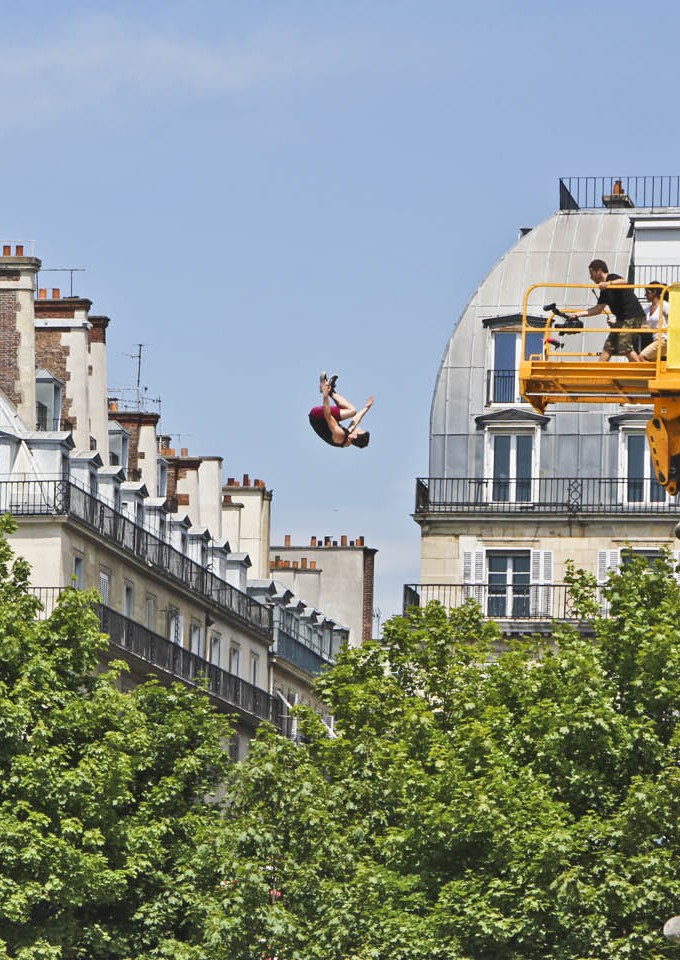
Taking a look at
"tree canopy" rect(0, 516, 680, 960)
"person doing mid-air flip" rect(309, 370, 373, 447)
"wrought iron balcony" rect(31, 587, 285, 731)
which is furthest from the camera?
"wrought iron balcony" rect(31, 587, 285, 731)

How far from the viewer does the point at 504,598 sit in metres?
70.8


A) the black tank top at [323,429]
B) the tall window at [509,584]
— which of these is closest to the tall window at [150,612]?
the tall window at [509,584]

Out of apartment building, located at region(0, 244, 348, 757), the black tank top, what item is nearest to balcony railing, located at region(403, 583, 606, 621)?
apartment building, located at region(0, 244, 348, 757)

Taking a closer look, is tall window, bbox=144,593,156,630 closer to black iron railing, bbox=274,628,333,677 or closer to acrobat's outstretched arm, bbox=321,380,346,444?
black iron railing, bbox=274,628,333,677

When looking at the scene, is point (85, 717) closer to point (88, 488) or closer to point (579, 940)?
point (579, 940)

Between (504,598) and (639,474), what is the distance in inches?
201

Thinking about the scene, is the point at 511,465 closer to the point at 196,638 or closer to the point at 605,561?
the point at 605,561

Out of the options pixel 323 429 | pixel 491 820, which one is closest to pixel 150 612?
pixel 491 820

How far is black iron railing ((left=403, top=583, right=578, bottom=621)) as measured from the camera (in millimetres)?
70312

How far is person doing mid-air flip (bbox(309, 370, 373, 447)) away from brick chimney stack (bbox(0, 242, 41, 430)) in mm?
40899

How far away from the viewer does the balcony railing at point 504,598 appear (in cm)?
7025

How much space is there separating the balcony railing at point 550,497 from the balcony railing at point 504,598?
2.12 m

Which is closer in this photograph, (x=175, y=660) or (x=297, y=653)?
(x=175, y=660)

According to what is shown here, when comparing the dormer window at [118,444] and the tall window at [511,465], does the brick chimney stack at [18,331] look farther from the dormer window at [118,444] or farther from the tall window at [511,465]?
the tall window at [511,465]
